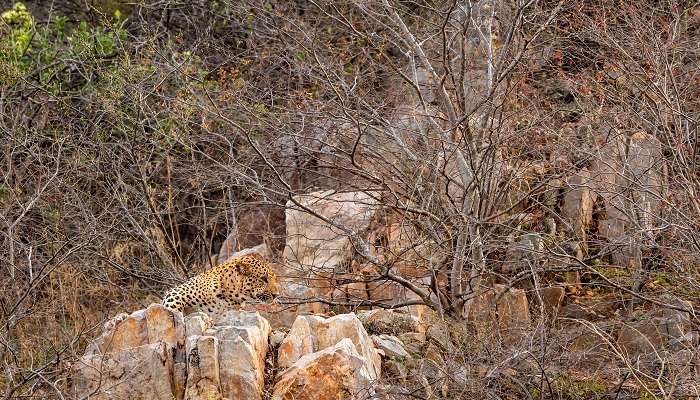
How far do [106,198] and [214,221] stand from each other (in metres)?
1.36

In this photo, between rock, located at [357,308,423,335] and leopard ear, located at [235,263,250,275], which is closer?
rock, located at [357,308,423,335]

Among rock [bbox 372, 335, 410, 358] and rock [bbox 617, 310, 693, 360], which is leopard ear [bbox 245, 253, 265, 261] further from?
rock [bbox 617, 310, 693, 360]

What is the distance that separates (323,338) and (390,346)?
26.0 inches

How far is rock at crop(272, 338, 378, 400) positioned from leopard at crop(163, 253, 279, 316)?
249cm

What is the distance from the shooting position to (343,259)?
13562mm

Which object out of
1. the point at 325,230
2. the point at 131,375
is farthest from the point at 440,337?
the point at 325,230

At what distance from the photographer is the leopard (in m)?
12.2

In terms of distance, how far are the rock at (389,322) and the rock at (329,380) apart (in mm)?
1529

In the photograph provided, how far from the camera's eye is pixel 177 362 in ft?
33.6

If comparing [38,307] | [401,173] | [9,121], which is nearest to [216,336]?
[401,173]

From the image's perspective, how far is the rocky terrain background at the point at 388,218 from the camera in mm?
10266

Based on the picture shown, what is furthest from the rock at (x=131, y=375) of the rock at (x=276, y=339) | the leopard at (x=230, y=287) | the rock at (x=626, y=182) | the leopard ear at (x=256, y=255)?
the rock at (x=626, y=182)

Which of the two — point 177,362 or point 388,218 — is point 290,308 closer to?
point 388,218

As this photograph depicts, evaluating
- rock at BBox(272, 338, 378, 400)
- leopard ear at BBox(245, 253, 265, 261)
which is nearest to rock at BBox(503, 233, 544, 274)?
rock at BBox(272, 338, 378, 400)
